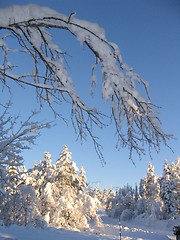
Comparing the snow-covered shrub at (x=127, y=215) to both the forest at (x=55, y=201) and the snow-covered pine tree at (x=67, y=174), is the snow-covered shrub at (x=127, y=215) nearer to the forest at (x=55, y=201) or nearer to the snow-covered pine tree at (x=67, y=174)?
the forest at (x=55, y=201)

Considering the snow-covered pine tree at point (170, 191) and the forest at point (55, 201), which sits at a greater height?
the snow-covered pine tree at point (170, 191)

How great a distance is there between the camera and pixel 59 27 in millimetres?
3016

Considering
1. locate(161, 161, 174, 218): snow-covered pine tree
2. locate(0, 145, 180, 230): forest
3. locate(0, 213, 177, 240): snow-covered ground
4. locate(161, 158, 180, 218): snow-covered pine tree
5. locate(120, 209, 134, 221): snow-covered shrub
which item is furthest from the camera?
locate(120, 209, 134, 221): snow-covered shrub

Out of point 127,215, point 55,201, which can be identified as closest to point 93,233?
point 55,201

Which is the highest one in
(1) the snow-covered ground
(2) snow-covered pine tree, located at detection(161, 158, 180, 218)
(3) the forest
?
(2) snow-covered pine tree, located at detection(161, 158, 180, 218)

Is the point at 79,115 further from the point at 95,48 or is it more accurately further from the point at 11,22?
the point at 11,22

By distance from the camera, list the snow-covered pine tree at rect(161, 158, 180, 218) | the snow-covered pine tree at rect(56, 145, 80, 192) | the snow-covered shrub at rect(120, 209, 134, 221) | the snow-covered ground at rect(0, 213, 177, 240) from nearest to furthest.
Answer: the snow-covered ground at rect(0, 213, 177, 240) < the snow-covered pine tree at rect(56, 145, 80, 192) < the snow-covered pine tree at rect(161, 158, 180, 218) < the snow-covered shrub at rect(120, 209, 134, 221)

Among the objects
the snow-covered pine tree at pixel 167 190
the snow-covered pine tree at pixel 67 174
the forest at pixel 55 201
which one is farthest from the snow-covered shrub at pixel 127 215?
the snow-covered pine tree at pixel 67 174

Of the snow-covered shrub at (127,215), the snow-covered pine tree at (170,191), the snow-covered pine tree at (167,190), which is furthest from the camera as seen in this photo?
the snow-covered shrub at (127,215)

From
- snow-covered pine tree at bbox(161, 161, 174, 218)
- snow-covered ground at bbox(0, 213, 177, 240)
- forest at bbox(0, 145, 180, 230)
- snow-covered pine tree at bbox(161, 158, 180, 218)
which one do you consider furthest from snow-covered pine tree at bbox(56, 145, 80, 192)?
snow-covered pine tree at bbox(161, 161, 174, 218)

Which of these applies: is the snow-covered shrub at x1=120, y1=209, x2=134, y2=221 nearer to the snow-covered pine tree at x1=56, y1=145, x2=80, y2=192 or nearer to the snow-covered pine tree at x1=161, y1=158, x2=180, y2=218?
the snow-covered pine tree at x1=161, y1=158, x2=180, y2=218

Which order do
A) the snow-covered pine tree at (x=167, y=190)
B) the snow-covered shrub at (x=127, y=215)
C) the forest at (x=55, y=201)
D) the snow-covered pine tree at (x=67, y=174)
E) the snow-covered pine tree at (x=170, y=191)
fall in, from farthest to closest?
1. the snow-covered shrub at (x=127, y=215)
2. the snow-covered pine tree at (x=167, y=190)
3. the snow-covered pine tree at (x=170, y=191)
4. the snow-covered pine tree at (x=67, y=174)
5. the forest at (x=55, y=201)

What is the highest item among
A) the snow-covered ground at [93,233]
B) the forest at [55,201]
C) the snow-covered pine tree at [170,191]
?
the snow-covered pine tree at [170,191]

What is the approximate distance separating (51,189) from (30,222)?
3.38 metres
